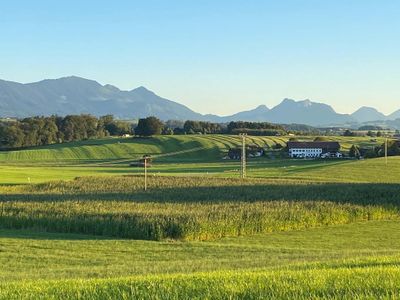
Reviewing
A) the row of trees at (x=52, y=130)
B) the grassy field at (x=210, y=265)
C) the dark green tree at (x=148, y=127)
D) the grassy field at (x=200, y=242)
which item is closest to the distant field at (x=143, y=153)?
the dark green tree at (x=148, y=127)

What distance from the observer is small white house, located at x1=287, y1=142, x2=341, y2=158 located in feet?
406

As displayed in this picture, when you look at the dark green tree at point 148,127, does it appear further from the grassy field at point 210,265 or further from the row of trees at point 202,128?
the grassy field at point 210,265

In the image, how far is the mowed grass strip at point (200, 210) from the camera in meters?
28.7

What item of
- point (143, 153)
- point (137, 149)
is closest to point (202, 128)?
point (137, 149)

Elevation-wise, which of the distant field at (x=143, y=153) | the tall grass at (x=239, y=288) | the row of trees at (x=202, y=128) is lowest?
the distant field at (x=143, y=153)

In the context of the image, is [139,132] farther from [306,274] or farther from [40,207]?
[306,274]

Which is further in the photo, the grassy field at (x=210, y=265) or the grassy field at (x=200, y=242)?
the grassy field at (x=200, y=242)

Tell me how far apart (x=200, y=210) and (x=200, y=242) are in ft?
22.6

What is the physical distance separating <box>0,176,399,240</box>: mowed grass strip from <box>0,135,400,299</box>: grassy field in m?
0.06

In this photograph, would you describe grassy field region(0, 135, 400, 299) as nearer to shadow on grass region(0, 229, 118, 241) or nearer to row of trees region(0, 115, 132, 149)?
shadow on grass region(0, 229, 118, 241)

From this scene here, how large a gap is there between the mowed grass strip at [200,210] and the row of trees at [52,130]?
99.5m

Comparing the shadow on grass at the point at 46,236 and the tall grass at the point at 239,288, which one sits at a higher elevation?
the tall grass at the point at 239,288

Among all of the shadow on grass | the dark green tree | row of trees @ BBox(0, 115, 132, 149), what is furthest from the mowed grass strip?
the dark green tree

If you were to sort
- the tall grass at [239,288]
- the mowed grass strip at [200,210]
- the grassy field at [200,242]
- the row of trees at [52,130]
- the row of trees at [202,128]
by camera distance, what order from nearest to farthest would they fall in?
the tall grass at [239,288]
the grassy field at [200,242]
the mowed grass strip at [200,210]
the row of trees at [52,130]
the row of trees at [202,128]
